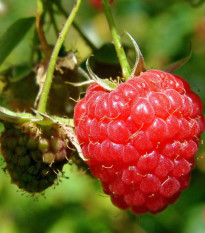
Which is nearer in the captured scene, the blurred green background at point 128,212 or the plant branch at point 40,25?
the plant branch at point 40,25

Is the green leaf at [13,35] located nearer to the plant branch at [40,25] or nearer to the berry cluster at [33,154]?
the plant branch at [40,25]

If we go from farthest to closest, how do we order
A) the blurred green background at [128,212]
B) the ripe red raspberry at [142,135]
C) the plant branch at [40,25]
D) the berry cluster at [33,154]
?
the blurred green background at [128,212], the plant branch at [40,25], the berry cluster at [33,154], the ripe red raspberry at [142,135]

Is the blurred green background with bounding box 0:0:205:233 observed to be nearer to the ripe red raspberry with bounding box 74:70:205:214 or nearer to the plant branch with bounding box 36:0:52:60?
the plant branch with bounding box 36:0:52:60

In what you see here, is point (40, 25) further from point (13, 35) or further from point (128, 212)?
point (128, 212)

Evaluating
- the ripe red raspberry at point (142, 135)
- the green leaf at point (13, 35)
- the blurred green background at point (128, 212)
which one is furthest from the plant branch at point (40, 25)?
the blurred green background at point (128, 212)

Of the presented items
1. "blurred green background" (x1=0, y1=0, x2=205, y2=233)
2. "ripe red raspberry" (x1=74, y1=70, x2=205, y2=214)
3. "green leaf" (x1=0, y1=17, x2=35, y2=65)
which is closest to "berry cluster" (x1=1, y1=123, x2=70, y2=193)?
"ripe red raspberry" (x1=74, y1=70, x2=205, y2=214)

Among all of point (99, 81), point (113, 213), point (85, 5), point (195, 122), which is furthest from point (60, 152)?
point (85, 5)
